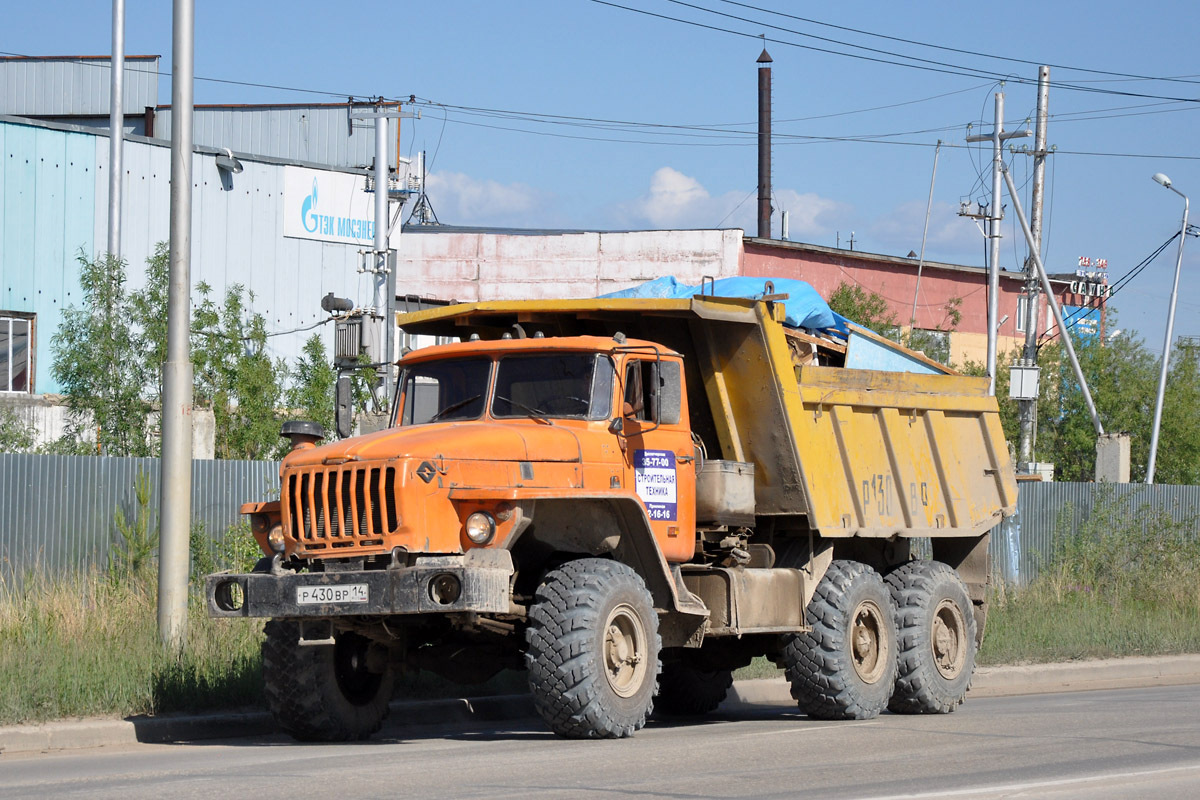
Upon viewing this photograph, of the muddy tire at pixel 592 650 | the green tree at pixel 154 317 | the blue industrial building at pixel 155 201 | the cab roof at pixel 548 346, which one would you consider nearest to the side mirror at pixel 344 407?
the cab roof at pixel 548 346

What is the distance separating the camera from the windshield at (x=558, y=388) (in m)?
10.7

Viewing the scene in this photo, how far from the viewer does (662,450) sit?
11.0 metres

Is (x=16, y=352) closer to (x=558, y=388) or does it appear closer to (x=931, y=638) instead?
(x=558, y=388)

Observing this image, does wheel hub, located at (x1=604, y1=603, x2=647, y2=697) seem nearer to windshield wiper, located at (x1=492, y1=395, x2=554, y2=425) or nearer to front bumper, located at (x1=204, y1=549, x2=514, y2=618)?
front bumper, located at (x1=204, y1=549, x2=514, y2=618)

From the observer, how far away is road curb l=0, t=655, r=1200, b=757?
33.4 feet

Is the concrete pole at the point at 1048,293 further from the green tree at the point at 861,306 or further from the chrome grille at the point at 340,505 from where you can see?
the chrome grille at the point at 340,505

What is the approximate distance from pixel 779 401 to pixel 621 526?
2083mm

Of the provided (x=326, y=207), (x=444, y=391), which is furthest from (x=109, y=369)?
(x=444, y=391)

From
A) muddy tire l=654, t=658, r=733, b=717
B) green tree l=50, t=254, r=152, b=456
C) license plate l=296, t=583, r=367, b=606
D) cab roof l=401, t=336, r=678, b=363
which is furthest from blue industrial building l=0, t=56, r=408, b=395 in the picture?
license plate l=296, t=583, r=367, b=606

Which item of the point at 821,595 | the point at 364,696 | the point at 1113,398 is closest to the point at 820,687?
the point at 821,595

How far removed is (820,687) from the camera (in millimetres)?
11781

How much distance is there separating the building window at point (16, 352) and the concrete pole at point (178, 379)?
689 inches

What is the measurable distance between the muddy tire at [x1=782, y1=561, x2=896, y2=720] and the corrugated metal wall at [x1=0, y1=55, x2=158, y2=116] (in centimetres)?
2952

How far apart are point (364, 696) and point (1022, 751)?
447 cm
